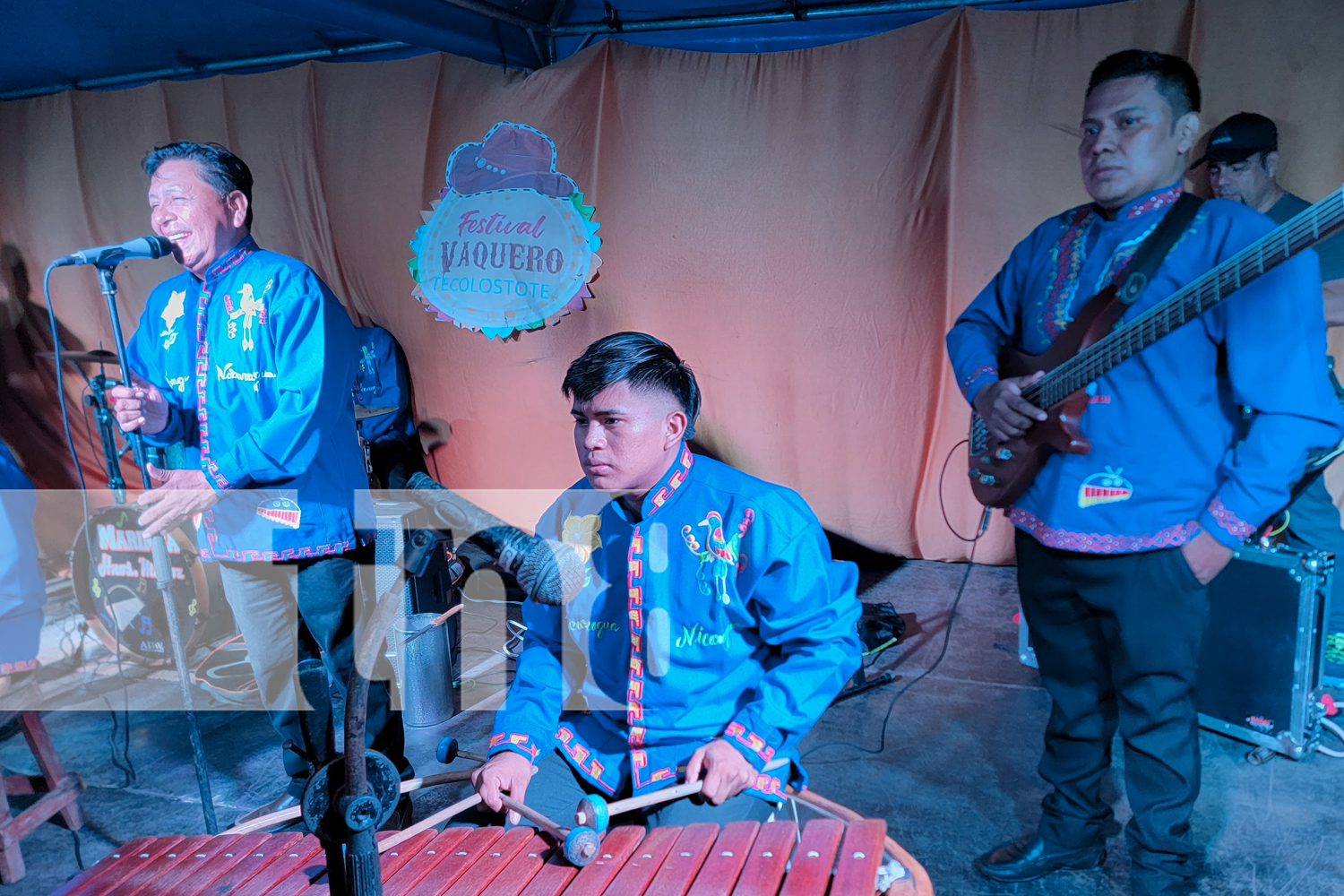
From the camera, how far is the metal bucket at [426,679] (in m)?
3.49

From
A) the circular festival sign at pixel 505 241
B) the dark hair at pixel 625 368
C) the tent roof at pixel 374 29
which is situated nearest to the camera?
the dark hair at pixel 625 368

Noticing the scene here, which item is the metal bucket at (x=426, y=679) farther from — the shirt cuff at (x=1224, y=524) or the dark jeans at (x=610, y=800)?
the shirt cuff at (x=1224, y=524)

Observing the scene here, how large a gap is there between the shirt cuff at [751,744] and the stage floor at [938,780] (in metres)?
1.08

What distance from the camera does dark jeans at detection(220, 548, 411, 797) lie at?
8.04ft

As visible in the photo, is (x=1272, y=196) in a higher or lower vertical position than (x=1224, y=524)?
higher

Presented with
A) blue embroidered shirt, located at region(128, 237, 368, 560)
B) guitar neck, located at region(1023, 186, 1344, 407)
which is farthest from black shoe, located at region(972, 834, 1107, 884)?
blue embroidered shirt, located at region(128, 237, 368, 560)

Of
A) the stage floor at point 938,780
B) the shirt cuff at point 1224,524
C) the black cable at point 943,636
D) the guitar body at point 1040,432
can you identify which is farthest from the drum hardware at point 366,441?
the shirt cuff at point 1224,524

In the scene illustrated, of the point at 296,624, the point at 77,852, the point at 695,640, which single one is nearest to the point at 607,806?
the point at 695,640

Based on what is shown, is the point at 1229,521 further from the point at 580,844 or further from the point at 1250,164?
the point at 1250,164

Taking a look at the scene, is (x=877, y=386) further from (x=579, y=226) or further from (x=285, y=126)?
(x=285, y=126)

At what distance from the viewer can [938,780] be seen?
2.93 meters

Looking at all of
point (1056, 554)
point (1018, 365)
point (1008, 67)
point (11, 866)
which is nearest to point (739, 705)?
point (1056, 554)

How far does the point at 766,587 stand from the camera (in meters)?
1.75

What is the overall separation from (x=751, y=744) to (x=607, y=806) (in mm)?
312
